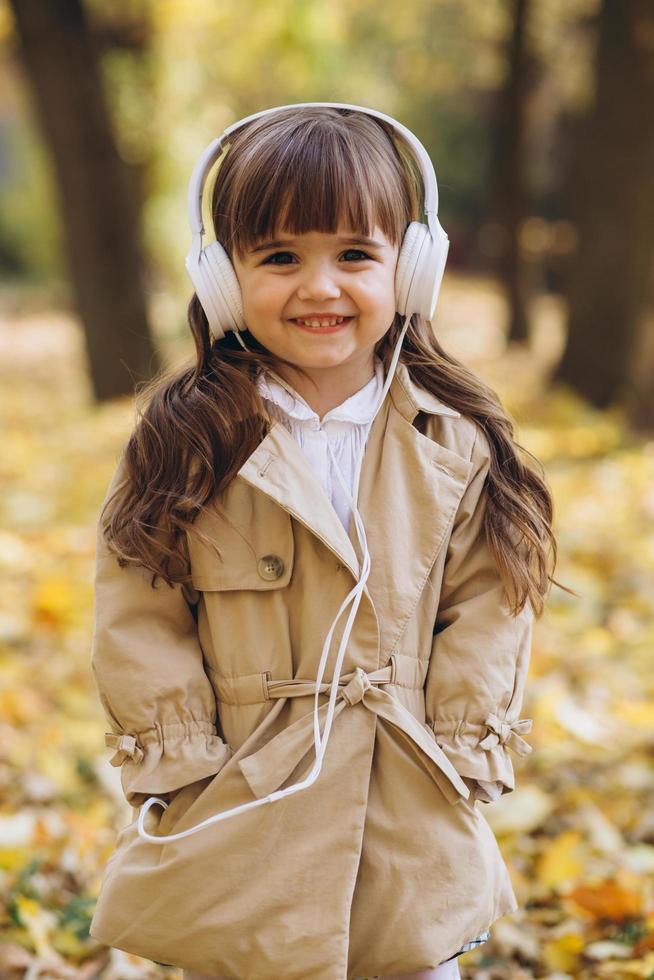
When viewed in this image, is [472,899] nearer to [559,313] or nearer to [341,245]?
[341,245]

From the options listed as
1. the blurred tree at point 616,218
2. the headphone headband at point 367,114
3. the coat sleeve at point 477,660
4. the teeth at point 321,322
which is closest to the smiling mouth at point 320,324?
the teeth at point 321,322

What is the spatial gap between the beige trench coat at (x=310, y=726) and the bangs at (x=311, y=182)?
1.19 feet

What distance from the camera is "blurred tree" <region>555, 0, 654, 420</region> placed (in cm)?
784

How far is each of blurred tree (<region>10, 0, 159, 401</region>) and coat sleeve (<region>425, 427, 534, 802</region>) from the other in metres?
6.43

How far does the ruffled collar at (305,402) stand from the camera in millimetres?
2146

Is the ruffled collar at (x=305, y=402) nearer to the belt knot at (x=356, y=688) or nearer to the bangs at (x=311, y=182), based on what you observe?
the bangs at (x=311, y=182)

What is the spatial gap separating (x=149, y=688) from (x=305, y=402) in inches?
24.3

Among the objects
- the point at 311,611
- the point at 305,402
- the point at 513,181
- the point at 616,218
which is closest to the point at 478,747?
the point at 311,611

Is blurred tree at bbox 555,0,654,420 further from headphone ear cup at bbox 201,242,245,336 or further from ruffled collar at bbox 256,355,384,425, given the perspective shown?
headphone ear cup at bbox 201,242,245,336

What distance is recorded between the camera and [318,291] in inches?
78.3

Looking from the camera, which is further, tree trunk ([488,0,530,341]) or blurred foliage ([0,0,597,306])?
blurred foliage ([0,0,597,306])

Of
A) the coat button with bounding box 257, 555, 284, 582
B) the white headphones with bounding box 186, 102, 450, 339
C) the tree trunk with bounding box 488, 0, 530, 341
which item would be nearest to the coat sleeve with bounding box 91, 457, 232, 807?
the coat button with bounding box 257, 555, 284, 582

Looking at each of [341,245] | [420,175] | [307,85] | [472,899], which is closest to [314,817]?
[472,899]

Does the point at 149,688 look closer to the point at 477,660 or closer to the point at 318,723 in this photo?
the point at 318,723
